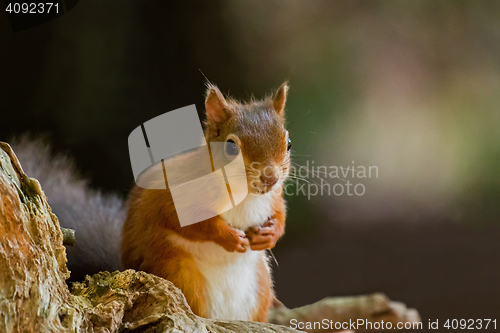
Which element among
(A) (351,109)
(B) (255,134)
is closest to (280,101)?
(B) (255,134)

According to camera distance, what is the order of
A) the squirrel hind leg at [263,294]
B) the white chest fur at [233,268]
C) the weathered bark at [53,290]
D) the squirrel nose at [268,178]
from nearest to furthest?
the weathered bark at [53,290] < the squirrel nose at [268,178] < the white chest fur at [233,268] < the squirrel hind leg at [263,294]

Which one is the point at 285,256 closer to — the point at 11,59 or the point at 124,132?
the point at 124,132

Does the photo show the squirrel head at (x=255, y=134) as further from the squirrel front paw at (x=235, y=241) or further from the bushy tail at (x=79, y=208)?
the bushy tail at (x=79, y=208)

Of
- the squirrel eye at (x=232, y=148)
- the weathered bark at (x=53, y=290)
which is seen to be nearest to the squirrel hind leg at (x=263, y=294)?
the weathered bark at (x=53, y=290)

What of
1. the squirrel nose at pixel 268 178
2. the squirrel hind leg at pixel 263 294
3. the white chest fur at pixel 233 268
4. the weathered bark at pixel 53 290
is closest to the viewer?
the weathered bark at pixel 53 290

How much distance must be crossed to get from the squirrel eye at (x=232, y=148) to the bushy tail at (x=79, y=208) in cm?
32

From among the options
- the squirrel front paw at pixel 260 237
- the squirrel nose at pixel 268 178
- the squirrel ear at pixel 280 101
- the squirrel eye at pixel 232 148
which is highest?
the squirrel ear at pixel 280 101

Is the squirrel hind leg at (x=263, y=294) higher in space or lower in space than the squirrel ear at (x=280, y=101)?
lower

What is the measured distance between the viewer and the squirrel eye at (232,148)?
0.89m

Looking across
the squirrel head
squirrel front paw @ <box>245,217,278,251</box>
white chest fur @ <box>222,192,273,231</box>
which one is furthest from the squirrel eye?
squirrel front paw @ <box>245,217,278,251</box>

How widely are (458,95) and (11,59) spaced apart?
125 centimetres

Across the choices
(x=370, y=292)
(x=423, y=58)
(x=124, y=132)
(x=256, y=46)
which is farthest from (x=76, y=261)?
(x=423, y=58)

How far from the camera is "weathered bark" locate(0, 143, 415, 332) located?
525 millimetres

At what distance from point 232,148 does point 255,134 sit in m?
0.06
